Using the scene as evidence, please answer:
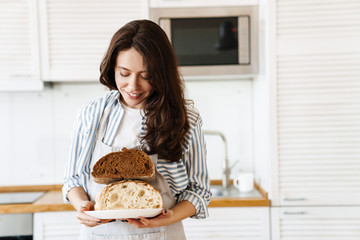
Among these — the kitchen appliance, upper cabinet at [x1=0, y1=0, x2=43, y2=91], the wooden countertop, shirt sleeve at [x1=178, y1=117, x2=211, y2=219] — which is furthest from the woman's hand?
upper cabinet at [x1=0, y1=0, x2=43, y2=91]

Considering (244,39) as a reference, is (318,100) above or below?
below

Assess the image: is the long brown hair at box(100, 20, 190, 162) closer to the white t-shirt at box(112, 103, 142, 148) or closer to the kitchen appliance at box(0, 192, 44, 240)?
the white t-shirt at box(112, 103, 142, 148)

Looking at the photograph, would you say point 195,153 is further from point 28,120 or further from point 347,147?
point 28,120

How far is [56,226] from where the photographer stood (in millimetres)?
2033

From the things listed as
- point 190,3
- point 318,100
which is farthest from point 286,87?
point 190,3

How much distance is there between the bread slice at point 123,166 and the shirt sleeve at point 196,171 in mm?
190

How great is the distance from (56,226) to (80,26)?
45.0 inches

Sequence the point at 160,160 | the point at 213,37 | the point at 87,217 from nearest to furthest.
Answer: the point at 87,217
the point at 160,160
the point at 213,37

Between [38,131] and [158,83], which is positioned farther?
[38,131]

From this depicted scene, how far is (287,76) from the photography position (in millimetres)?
1999

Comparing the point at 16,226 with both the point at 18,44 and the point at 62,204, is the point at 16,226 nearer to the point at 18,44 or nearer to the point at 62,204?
the point at 62,204

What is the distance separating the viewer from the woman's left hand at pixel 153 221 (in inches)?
37.8

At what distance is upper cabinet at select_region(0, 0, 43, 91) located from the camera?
7.11 ft

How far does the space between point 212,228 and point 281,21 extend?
119 centimetres
